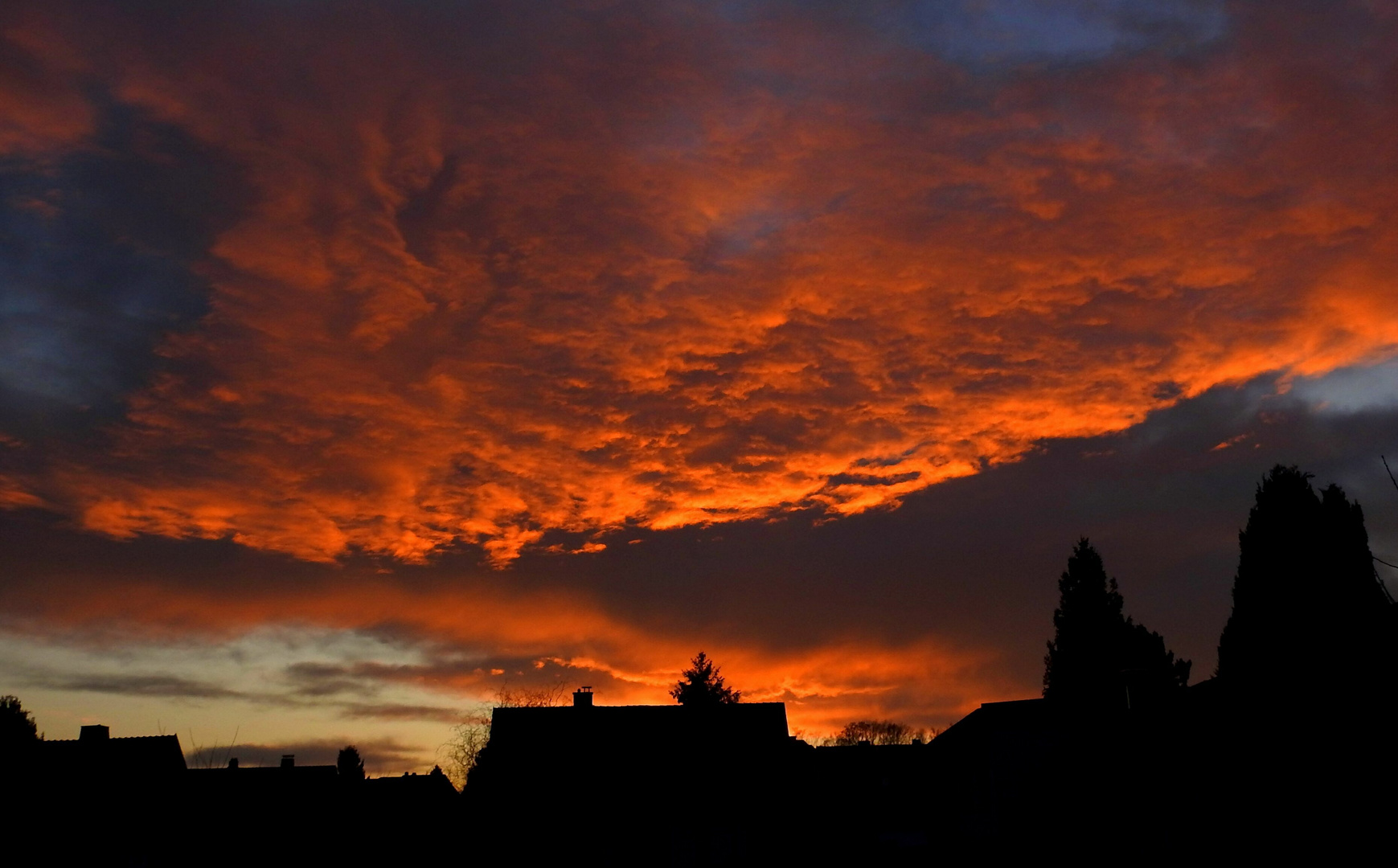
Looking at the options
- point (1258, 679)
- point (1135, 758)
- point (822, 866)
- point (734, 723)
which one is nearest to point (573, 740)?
point (734, 723)

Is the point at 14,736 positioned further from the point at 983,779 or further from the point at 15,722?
the point at 983,779

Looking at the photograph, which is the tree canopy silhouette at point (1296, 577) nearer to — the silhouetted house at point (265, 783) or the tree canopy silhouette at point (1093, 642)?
the tree canopy silhouette at point (1093, 642)

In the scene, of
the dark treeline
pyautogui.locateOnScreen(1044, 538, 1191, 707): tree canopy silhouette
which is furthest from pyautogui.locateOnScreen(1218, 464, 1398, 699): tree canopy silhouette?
pyautogui.locateOnScreen(1044, 538, 1191, 707): tree canopy silhouette

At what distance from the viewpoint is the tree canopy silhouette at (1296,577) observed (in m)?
49.4

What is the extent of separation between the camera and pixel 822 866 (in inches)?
1843

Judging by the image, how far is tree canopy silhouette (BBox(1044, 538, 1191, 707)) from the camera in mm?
67438

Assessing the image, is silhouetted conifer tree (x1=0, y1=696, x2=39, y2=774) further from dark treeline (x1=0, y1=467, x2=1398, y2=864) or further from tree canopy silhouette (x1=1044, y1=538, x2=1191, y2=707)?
tree canopy silhouette (x1=1044, y1=538, x2=1191, y2=707)

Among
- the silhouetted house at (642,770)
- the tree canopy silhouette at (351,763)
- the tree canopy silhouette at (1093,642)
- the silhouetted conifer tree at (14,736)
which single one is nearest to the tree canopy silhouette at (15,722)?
the silhouetted conifer tree at (14,736)

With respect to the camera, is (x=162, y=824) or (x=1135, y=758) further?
(x=162, y=824)

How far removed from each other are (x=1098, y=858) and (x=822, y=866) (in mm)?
15258

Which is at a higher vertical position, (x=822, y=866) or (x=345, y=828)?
(x=345, y=828)

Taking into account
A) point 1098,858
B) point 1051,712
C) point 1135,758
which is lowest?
point 1098,858

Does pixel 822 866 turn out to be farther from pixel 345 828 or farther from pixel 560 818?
pixel 345 828

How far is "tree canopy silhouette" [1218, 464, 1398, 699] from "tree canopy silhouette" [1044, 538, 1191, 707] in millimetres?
12804
